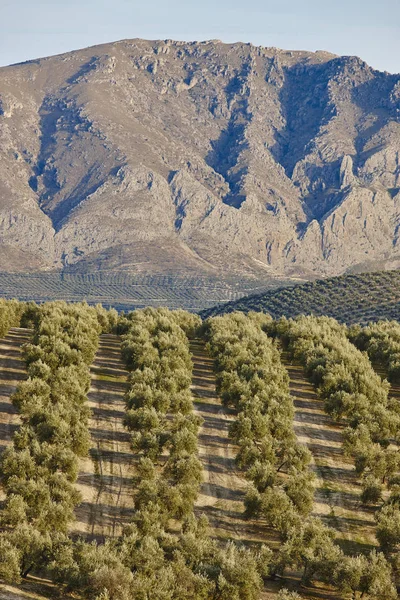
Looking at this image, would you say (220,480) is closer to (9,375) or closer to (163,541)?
(163,541)

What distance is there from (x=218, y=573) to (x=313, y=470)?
18.2 m

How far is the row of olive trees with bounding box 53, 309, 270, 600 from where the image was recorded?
102 feet

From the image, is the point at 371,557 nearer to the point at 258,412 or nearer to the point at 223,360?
the point at 258,412

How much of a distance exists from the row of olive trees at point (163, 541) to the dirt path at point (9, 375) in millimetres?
8835

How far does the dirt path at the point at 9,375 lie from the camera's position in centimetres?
4994

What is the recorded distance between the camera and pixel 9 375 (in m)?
64.1

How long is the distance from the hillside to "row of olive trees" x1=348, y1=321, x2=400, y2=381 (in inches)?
1702

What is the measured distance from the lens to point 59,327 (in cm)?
7244

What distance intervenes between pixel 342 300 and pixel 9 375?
99957 millimetres

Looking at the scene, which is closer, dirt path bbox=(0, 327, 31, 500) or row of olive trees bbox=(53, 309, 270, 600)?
row of olive trees bbox=(53, 309, 270, 600)

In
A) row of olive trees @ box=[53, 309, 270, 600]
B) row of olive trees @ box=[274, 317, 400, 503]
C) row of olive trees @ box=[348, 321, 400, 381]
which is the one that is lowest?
row of olive trees @ box=[53, 309, 270, 600]

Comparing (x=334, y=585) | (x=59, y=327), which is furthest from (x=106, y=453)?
(x=59, y=327)

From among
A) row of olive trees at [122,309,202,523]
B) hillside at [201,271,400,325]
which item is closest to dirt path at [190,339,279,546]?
row of olive trees at [122,309,202,523]

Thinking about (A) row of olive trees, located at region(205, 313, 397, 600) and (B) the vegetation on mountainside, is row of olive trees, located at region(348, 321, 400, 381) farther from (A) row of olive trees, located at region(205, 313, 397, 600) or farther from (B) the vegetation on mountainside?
(A) row of olive trees, located at region(205, 313, 397, 600)
